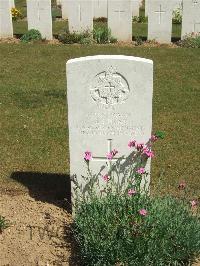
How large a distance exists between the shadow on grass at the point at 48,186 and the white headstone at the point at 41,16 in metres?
8.53

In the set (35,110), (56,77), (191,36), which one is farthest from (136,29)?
(35,110)

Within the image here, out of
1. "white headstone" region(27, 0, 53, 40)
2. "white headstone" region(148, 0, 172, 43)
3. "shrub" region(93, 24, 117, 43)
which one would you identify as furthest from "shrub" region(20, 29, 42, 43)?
"white headstone" region(148, 0, 172, 43)

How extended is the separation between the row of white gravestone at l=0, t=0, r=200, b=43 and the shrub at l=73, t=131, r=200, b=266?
31.5 ft

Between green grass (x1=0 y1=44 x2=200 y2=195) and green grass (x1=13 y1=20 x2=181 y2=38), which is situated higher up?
green grass (x1=13 y1=20 x2=181 y2=38)

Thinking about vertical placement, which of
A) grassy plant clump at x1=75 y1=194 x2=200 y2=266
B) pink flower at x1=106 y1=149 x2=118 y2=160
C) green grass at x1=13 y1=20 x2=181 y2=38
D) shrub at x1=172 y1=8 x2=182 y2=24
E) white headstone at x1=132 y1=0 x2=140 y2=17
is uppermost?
white headstone at x1=132 y1=0 x2=140 y2=17

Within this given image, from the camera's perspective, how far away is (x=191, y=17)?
13.4 meters

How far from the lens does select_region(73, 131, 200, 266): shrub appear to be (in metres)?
3.92

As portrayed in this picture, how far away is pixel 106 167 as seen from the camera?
480 cm

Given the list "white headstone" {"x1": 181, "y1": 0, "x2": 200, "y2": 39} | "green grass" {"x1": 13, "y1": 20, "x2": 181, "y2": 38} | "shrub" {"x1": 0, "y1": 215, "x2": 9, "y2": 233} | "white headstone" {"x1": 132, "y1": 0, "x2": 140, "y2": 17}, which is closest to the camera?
"shrub" {"x1": 0, "y1": 215, "x2": 9, "y2": 233}

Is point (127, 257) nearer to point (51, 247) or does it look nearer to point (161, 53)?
point (51, 247)

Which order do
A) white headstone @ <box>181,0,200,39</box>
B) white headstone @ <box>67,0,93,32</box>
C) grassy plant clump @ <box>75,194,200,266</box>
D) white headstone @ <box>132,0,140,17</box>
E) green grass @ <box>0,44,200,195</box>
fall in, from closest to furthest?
grassy plant clump @ <box>75,194,200,266</box> < green grass @ <box>0,44,200,195</box> < white headstone @ <box>181,0,200,39</box> < white headstone @ <box>67,0,93,32</box> < white headstone @ <box>132,0,140,17</box>

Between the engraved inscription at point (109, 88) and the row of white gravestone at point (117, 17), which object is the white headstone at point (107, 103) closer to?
the engraved inscription at point (109, 88)

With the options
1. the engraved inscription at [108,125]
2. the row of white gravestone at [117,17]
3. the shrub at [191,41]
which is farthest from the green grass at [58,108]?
the row of white gravestone at [117,17]

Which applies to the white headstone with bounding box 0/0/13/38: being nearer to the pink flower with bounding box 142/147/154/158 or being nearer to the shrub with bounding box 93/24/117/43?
the shrub with bounding box 93/24/117/43
